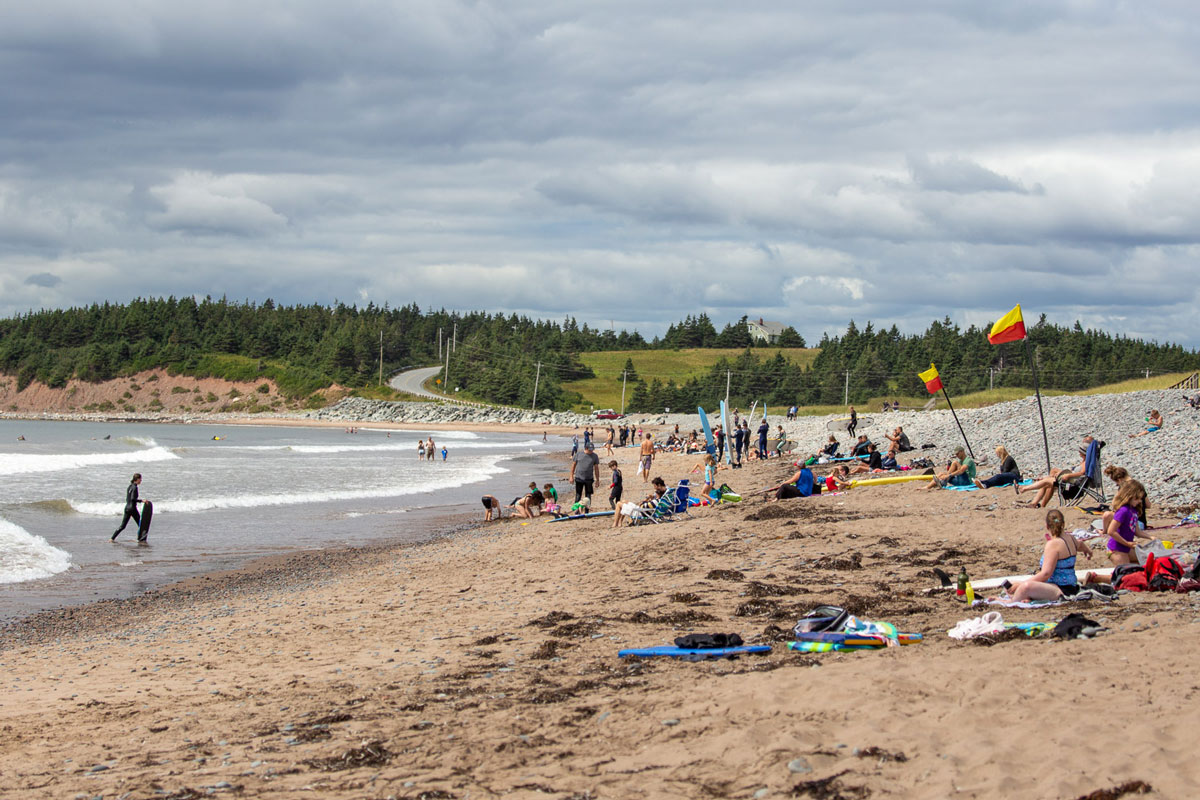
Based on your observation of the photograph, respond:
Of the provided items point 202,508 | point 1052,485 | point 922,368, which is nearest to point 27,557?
point 202,508

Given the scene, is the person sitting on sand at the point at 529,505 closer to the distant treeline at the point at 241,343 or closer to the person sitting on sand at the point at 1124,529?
the person sitting on sand at the point at 1124,529

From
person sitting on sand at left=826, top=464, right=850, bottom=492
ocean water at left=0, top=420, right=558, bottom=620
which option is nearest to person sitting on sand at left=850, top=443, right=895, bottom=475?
Result: person sitting on sand at left=826, top=464, right=850, bottom=492

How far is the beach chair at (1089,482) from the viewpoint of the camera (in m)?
13.5

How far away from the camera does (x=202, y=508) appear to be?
23.6 m

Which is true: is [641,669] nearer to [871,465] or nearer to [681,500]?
[681,500]

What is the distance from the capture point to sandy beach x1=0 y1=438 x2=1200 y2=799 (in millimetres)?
4703

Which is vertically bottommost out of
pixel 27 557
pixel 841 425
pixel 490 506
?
pixel 27 557

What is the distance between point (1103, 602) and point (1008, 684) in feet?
9.45

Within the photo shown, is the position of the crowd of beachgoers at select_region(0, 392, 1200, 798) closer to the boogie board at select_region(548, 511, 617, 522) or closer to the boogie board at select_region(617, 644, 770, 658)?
the boogie board at select_region(617, 644, 770, 658)

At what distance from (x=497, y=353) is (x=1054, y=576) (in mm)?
113461

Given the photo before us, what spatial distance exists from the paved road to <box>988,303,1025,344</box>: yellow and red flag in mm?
96923

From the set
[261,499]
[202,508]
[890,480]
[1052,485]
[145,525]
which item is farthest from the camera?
[261,499]

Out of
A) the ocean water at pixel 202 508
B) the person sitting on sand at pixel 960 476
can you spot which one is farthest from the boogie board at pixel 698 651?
the person sitting on sand at pixel 960 476

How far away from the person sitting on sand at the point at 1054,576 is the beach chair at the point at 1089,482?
5.87m
